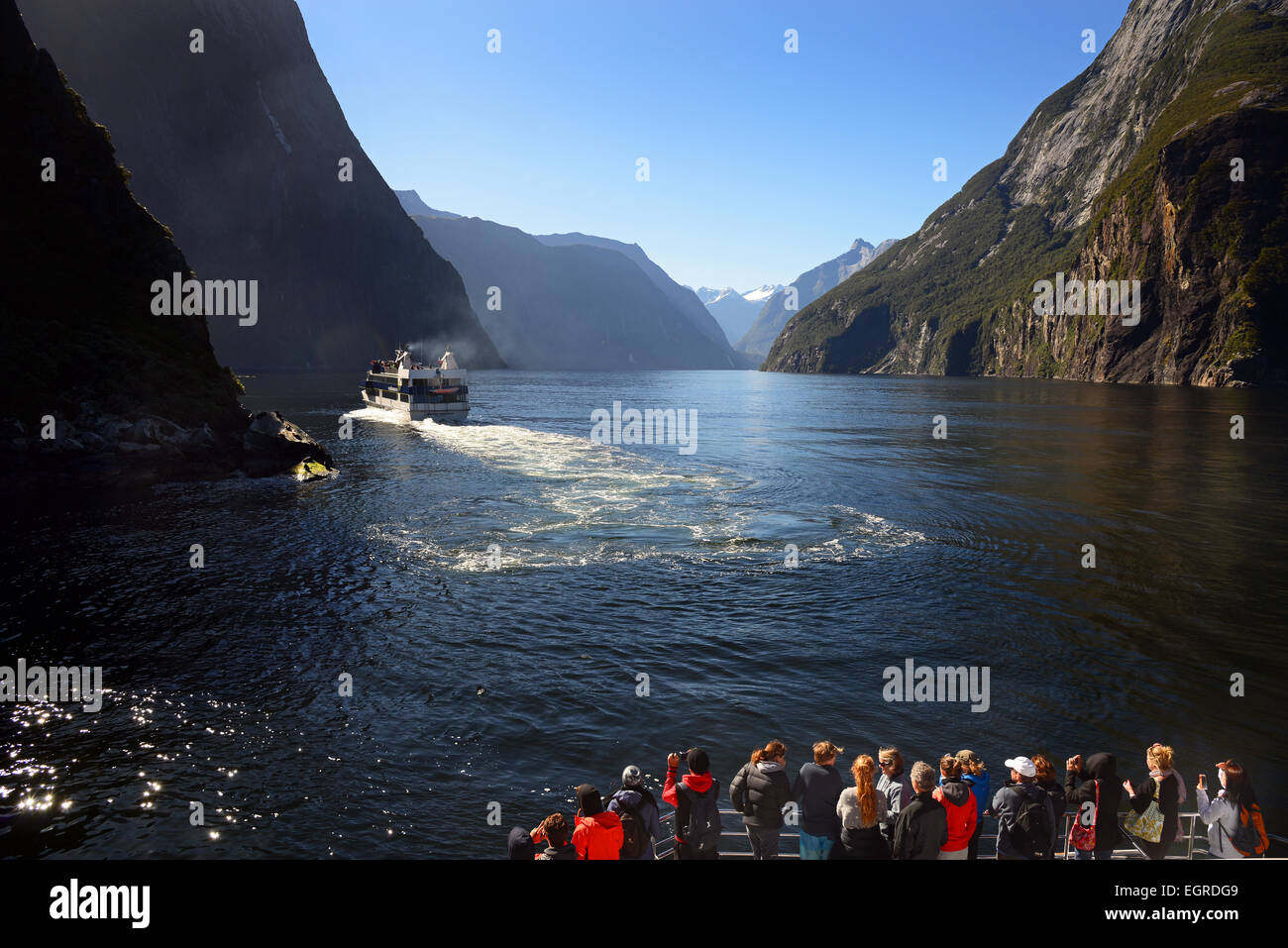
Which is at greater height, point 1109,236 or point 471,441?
point 1109,236

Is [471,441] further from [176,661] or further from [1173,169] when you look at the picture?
[1173,169]

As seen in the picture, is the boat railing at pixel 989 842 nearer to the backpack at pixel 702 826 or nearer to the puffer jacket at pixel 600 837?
the backpack at pixel 702 826

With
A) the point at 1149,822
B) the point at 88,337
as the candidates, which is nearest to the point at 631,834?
the point at 1149,822

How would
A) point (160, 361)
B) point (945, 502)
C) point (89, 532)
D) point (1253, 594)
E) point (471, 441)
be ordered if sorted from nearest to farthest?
point (1253, 594)
point (89, 532)
point (945, 502)
point (160, 361)
point (471, 441)

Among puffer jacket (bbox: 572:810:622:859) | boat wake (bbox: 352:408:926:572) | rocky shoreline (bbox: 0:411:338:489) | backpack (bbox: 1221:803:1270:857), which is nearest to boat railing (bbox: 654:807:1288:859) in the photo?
backpack (bbox: 1221:803:1270:857)
